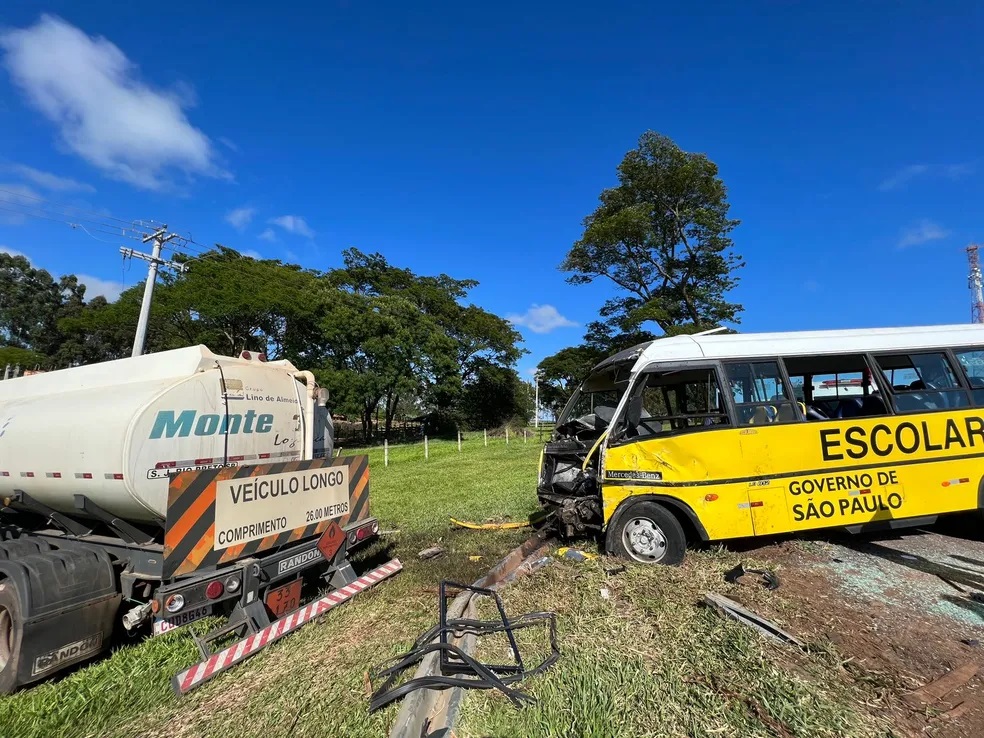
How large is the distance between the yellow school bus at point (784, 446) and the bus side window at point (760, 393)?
0.01 meters

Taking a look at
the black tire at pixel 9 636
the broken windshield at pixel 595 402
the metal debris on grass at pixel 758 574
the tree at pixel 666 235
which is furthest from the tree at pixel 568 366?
the black tire at pixel 9 636

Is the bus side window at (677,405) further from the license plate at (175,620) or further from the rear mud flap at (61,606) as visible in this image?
the rear mud flap at (61,606)

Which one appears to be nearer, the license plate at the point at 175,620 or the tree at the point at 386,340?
the license plate at the point at 175,620

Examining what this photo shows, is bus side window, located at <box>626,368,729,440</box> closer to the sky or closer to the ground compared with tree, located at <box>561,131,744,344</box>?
closer to the ground

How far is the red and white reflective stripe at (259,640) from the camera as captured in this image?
3289 mm

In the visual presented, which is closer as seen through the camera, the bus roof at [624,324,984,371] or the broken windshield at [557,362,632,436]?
the bus roof at [624,324,984,371]

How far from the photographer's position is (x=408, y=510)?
963 cm

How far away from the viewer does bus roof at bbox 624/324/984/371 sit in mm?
5449

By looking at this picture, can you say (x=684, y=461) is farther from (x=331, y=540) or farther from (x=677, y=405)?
(x=331, y=540)

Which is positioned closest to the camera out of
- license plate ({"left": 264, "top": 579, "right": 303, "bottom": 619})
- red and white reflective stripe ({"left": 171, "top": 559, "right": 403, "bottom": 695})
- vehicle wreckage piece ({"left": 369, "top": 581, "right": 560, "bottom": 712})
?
vehicle wreckage piece ({"left": 369, "top": 581, "right": 560, "bottom": 712})

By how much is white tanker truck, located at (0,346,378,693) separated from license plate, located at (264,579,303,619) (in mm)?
13

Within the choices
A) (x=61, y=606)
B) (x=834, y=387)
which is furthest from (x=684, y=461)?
(x=61, y=606)

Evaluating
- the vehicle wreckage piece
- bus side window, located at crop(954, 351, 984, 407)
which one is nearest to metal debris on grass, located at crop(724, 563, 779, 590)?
the vehicle wreckage piece

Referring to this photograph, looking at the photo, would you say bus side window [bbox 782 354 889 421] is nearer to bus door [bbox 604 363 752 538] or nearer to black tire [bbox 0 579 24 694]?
bus door [bbox 604 363 752 538]
